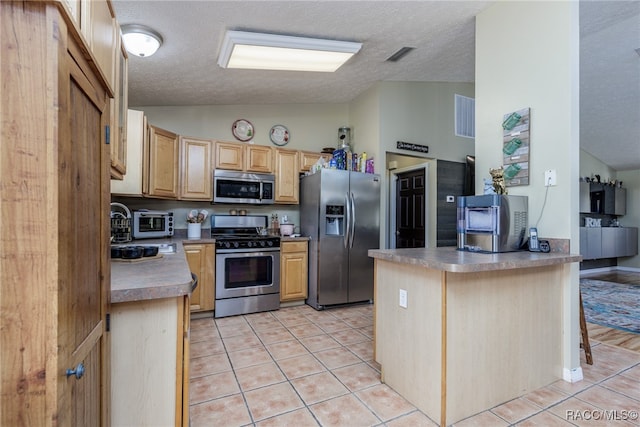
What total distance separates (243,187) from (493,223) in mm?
2856

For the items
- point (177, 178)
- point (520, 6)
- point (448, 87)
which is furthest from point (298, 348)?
point (448, 87)

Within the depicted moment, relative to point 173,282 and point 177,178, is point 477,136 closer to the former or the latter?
point 173,282

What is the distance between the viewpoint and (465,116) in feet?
15.9

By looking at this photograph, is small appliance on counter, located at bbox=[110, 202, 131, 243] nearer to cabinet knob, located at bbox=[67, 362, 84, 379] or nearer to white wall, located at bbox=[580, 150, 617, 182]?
cabinet knob, located at bbox=[67, 362, 84, 379]

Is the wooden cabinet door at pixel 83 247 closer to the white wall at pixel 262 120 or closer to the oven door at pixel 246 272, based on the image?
A: the oven door at pixel 246 272

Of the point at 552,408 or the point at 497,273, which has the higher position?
the point at 497,273

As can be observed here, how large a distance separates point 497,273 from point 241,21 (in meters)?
2.50

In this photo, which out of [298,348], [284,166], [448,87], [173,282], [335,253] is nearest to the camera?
[173,282]

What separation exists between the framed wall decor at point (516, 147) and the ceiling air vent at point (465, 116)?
237 cm

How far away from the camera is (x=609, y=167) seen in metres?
7.11

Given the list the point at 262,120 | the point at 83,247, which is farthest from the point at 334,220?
the point at 83,247

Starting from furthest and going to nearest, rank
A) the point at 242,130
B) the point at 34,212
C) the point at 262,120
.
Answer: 1. the point at 262,120
2. the point at 242,130
3. the point at 34,212

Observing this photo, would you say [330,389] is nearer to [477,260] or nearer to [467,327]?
[467,327]

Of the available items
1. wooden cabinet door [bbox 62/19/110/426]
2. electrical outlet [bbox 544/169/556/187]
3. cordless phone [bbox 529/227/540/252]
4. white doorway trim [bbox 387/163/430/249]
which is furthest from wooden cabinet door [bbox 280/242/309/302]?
wooden cabinet door [bbox 62/19/110/426]
